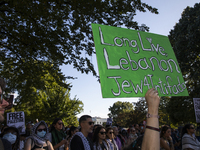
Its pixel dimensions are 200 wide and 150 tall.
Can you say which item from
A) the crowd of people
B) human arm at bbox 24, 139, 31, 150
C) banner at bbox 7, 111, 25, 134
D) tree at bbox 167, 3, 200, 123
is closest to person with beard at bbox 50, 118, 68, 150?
the crowd of people

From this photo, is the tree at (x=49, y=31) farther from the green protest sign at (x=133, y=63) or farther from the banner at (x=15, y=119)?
the green protest sign at (x=133, y=63)

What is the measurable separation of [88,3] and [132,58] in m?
4.45

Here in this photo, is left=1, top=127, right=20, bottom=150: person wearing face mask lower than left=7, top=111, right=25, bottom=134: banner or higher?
lower

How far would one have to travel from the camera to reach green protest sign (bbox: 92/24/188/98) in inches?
82.5

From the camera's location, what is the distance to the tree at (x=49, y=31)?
6.35m

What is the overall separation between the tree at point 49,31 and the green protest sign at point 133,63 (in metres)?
3.97

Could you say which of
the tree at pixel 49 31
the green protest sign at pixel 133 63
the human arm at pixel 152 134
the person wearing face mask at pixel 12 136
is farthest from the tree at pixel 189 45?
the human arm at pixel 152 134

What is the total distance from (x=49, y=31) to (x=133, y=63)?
5.64m

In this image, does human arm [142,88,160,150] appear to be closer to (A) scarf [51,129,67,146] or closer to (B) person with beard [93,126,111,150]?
(B) person with beard [93,126,111,150]

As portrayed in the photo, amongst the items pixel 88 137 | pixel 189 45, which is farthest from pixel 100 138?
pixel 189 45

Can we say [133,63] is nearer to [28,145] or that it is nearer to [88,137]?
[88,137]

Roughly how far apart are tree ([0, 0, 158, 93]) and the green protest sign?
13.0 ft

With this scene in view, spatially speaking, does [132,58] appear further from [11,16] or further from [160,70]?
[11,16]

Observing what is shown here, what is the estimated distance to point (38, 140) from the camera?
377 centimetres
